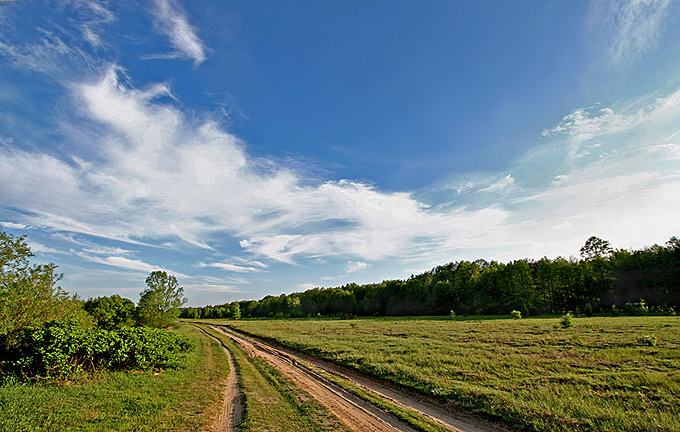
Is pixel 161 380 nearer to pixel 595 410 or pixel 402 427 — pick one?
pixel 402 427

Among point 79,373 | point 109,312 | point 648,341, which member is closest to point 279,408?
point 79,373

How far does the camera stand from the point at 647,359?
15633 millimetres

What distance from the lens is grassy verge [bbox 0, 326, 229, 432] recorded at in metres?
7.66

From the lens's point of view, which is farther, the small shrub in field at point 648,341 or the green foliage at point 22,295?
the small shrub in field at point 648,341

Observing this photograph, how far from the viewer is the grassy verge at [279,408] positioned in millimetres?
8711

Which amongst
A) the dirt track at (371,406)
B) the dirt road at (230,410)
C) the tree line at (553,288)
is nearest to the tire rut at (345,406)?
the dirt track at (371,406)

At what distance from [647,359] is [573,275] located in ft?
237

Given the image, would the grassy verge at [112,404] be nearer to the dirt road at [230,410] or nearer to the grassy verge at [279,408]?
the dirt road at [230,410]

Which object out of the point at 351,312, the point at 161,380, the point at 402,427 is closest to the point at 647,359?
the point at 402,427

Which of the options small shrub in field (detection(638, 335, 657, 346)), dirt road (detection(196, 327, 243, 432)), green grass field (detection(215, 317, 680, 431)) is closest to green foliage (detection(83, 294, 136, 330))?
green grass field (detection(215, 317, 680, 431))

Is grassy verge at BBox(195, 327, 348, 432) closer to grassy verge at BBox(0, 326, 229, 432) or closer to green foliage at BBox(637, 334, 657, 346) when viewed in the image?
grassy verge at BBox(0, 326, 229, 432)

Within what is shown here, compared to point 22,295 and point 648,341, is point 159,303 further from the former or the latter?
point 648,341

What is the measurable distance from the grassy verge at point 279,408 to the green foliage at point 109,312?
77.8ft

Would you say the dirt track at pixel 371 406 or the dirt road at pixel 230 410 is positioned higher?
Result: the dirt road at pixel 230 410
